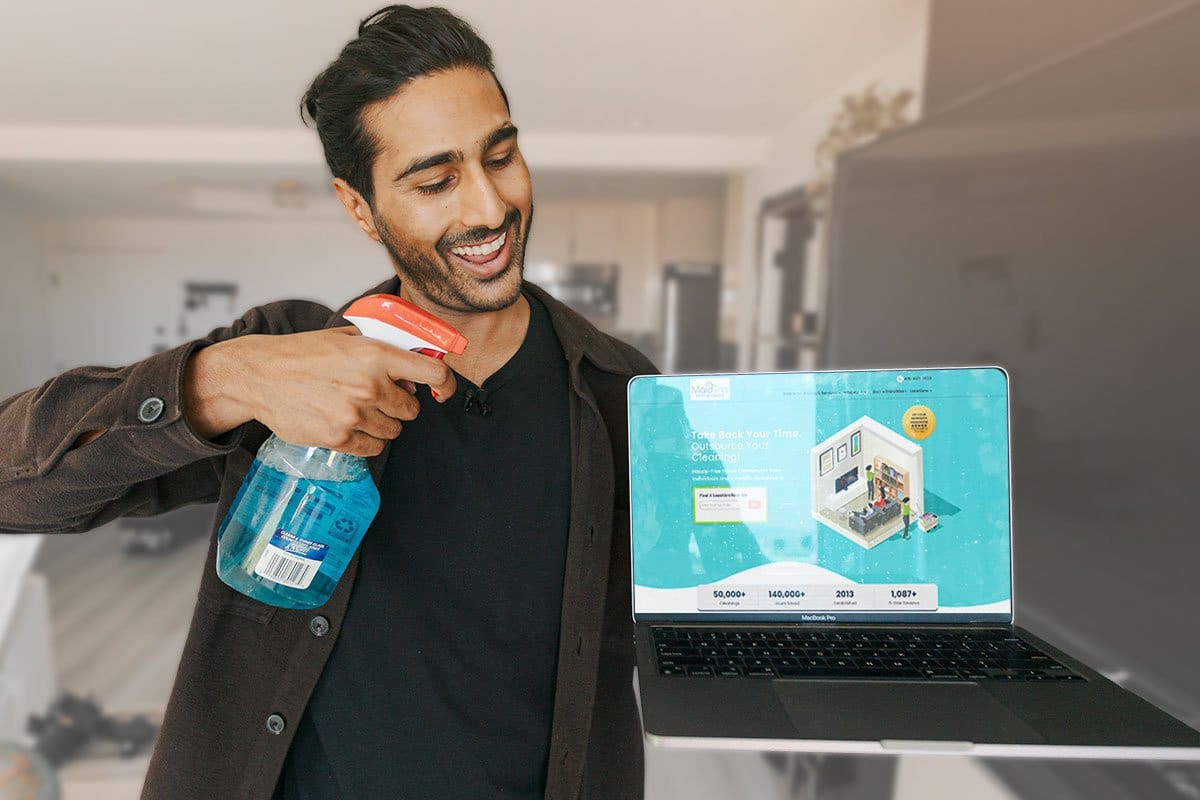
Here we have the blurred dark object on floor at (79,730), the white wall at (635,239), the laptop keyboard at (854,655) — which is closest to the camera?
the laptop keyboard at (854,655)

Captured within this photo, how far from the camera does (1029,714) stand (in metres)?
0.64

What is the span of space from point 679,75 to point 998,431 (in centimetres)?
171

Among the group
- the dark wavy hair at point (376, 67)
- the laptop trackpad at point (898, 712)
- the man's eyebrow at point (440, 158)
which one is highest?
the dark wavy hair at point (376, 67)

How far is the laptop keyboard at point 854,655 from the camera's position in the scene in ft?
2.33

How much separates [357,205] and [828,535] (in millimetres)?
640

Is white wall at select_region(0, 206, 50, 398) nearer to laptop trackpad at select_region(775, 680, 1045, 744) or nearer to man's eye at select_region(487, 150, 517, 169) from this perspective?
man's eye at select_region(487, 150, 517, 169)

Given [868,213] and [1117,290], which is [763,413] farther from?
[868,213]

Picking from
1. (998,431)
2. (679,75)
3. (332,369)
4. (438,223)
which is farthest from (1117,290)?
(679,75)

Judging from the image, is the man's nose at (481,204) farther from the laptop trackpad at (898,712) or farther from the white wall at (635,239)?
the white wall at (635,239)

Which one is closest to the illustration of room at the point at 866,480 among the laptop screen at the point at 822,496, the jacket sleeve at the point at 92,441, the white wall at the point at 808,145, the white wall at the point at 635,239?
the laptop screen at the point at 822,496

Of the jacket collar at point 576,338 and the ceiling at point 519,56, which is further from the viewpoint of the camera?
the ceiling at point 519,56

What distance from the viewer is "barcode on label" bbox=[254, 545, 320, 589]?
638mm

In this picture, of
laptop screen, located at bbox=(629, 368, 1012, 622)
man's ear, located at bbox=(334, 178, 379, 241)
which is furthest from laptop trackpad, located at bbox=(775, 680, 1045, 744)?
man's ear, located at bbox=(334, 178, 379, 241)

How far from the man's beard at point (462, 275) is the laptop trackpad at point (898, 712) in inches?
18.7
